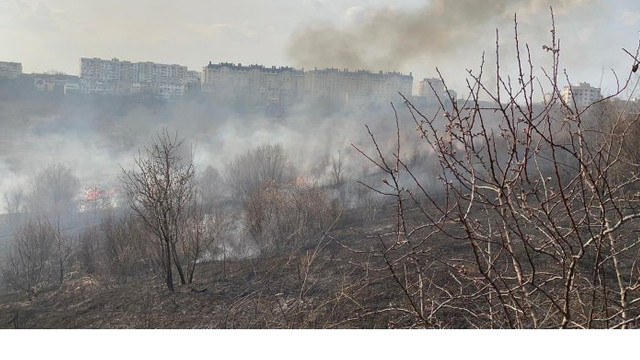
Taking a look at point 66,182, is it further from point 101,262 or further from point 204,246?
point 204,246

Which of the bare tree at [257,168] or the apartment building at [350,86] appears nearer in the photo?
the bare tree at [257,168]

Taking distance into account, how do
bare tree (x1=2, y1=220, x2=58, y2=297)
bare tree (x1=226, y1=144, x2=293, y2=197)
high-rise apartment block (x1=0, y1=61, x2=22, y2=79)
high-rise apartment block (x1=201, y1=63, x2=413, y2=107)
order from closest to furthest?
bare tree (x1=2, y1=220, x2=58, y2=297) → high-rise apartment block (x1=0, y1=61, x2=22, y2=79) → bare tree (x1=226, y1=144, x2=293, y2=197) → high-rise apartment block (x1=201, y1=63, x2=413, y2=107)

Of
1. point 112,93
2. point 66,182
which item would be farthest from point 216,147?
point 66,182

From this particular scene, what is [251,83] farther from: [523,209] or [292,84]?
[523,209]

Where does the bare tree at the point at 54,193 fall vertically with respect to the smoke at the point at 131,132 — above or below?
below

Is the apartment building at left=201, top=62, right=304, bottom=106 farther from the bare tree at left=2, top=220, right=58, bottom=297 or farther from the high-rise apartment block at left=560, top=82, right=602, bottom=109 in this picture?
Answer: the high-rise apartment block at left=560, top=82, right=602, bottom=109

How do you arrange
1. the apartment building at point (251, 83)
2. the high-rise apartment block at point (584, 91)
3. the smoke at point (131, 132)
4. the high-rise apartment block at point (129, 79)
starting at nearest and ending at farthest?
1. the high-rise apartment block at point (584, 91)
2. the apartment building at point (251, 83)
3. the high-rise apartment block at point (129, 79)
4. the smoke at point (131, 132)

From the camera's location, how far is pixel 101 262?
17.2 feet

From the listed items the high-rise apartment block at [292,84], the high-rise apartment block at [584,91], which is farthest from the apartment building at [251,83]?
the high-rise apartment block at [584,91]

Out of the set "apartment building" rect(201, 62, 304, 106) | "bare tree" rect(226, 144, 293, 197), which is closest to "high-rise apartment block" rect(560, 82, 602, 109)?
"bare tree" rect(226, 144, 293, 197)

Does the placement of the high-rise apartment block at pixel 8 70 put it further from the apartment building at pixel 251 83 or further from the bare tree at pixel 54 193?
the apartment building at pixel 251 83

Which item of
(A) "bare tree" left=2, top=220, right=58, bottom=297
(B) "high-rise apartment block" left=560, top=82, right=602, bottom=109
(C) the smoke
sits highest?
(B) "high-rise apartment block" left=560, top=82, right=602, bottom=109

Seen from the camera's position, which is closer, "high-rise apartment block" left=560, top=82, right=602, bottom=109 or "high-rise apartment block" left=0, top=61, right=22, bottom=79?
"high-rise apartment block" left=560, top=82, right=602, bottom=109

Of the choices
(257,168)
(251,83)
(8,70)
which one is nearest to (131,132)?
(251,83)
